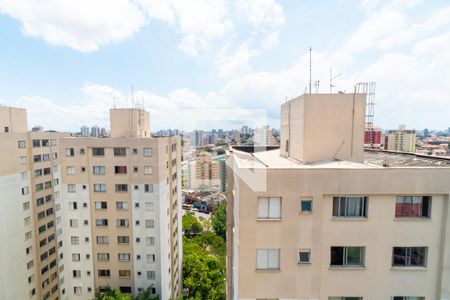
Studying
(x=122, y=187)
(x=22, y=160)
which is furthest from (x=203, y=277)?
(x=22, y=160)

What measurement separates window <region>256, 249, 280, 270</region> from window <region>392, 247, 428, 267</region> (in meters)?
3.62

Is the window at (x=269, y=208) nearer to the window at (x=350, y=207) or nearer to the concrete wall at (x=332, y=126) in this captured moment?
the window at (x=350, y=207)

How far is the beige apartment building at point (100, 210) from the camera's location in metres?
21.0

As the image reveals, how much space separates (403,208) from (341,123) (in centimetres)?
353

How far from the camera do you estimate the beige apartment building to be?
2103cm

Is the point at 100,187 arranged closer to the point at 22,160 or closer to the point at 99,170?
the point at 99,170

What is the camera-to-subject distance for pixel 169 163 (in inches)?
973

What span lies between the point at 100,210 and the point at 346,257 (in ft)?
68.7

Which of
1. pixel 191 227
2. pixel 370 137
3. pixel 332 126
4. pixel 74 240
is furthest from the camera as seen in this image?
pixel 191 227

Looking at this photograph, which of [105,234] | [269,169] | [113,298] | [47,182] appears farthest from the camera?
[47,182]

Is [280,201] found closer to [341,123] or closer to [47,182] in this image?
[341,123]

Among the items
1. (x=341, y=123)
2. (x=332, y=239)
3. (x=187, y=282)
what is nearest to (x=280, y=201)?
(x=332, y=239)

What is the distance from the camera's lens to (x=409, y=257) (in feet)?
24.0

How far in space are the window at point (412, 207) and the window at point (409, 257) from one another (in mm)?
1074
